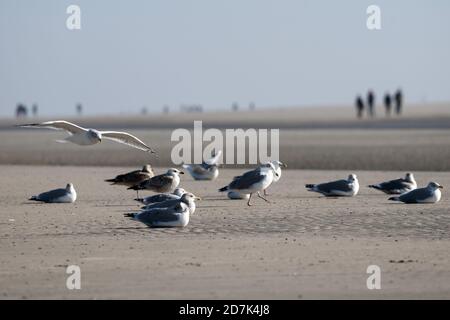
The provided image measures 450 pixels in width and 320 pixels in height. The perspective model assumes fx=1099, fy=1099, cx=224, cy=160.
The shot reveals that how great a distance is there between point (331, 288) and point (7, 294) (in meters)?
3.02

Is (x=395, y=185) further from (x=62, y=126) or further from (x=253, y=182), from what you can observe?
(x=62, y=126)

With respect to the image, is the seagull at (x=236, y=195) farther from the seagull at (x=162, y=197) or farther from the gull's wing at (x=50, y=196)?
the gull's wing at (x=50, y=196)

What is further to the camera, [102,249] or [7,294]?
[102,249]

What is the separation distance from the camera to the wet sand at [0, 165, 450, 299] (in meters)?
10.4

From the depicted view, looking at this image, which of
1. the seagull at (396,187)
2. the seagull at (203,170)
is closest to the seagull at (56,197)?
the seagull at (203,170)

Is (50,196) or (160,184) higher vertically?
(160,184)

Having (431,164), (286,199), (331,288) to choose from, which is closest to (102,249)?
(331,288)

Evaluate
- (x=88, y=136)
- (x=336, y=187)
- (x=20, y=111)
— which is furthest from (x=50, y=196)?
(x=20, y=111)

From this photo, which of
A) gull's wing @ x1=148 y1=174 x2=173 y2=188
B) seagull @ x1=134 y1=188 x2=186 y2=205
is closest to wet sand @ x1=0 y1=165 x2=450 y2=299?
seagull @ x1=134 y1=188 x2=186 y2=205

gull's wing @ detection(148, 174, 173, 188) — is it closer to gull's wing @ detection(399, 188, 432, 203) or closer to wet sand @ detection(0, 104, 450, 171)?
gull's wing @ detection(399, 188, 432, 203)

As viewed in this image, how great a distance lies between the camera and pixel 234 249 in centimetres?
1268

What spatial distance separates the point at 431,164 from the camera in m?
26.6
